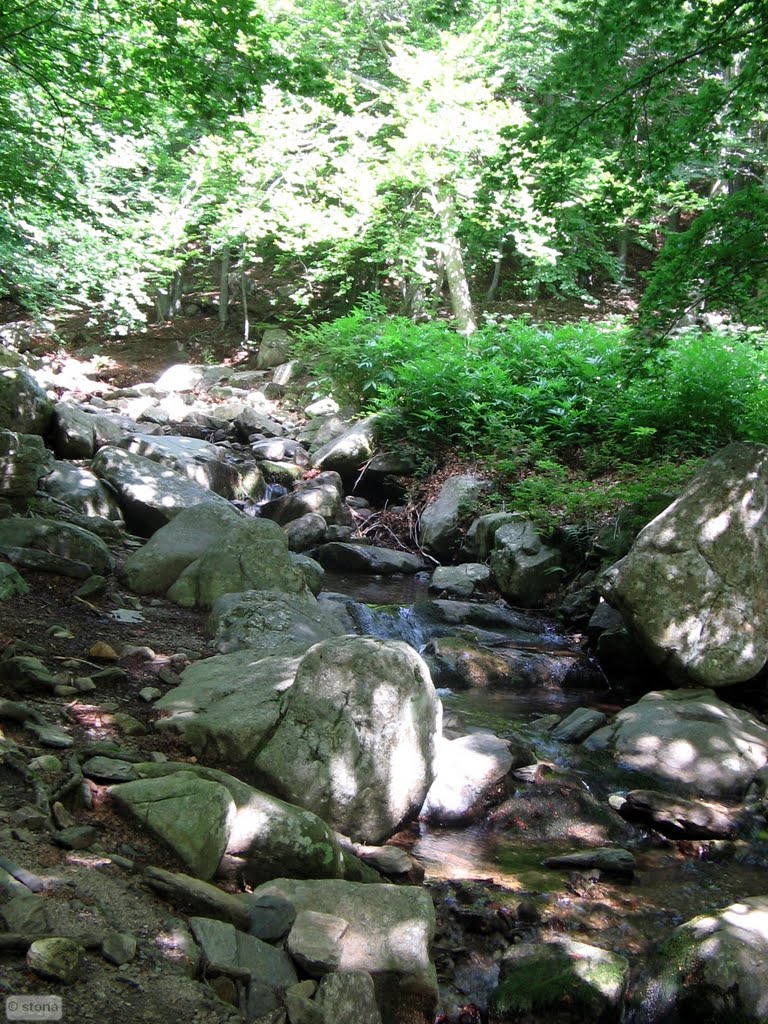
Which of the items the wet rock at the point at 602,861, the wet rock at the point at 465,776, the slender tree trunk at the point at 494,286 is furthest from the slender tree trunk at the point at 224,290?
the wet rock at the point at 602,861

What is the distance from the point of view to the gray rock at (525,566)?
31.1ft

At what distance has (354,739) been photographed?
4.15 metres

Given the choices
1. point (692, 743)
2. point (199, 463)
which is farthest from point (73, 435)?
point (692, 743)

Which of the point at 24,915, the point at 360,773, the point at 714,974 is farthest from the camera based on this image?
the point at 360,773

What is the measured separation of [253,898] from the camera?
3.00m

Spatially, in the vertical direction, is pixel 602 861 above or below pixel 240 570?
below

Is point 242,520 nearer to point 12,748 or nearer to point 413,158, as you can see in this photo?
point 12,748

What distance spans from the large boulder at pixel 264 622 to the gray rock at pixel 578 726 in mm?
2015

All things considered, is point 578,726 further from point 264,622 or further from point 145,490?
point 145,490

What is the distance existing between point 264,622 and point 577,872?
2.85 metres

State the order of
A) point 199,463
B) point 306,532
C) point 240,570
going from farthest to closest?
point 199,463 → point 306,532 → point 240,570

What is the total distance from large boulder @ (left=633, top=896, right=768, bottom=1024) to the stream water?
0.25 meters

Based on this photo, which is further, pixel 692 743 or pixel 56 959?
pixel 692 743

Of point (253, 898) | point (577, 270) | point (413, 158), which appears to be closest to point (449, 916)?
point (253, 898)
